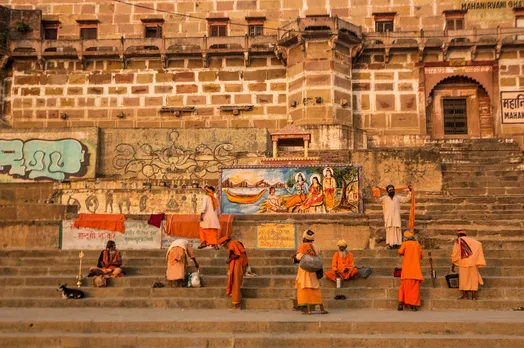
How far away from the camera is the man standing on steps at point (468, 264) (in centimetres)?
1154

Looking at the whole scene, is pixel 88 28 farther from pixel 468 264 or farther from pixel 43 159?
pixel 468 264

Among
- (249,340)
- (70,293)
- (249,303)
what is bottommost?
(249,340)

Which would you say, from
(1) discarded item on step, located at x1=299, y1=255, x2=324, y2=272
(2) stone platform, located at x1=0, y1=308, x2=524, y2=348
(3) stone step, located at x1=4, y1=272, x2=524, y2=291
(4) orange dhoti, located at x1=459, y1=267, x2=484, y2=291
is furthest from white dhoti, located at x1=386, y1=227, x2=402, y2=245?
(1) discarded item on step, located at x1=299, y1=255, x2=324, y2=272

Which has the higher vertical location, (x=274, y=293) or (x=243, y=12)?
(x=243, y=12)

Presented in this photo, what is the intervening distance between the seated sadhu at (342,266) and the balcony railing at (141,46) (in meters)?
15.7

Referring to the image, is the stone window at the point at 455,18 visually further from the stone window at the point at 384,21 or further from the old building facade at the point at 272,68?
the stone window at the point at 384,21

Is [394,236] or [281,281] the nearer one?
[281,281]

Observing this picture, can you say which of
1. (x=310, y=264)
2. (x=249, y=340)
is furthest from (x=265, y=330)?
(x=310, y=264)

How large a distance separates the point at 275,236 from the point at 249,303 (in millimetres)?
3925

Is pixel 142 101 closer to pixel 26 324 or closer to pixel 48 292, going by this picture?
pixel 48 292

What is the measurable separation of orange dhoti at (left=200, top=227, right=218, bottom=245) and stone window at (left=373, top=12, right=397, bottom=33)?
1627 cm

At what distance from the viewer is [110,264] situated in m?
13.1

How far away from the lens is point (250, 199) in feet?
55.1

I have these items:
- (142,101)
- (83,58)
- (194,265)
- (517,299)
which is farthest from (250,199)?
(83,58)
